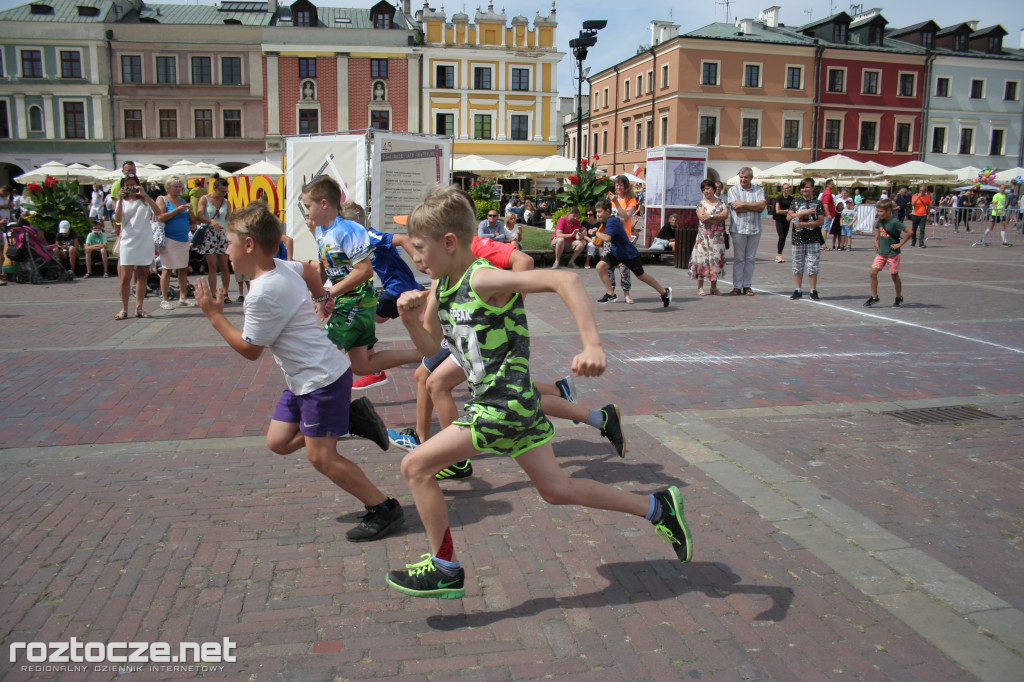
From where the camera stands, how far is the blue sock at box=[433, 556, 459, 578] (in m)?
3.13

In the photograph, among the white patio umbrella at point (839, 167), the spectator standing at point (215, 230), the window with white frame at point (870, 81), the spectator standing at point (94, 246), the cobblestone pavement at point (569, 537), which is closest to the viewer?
the cobblestone pavement at point (569, 537)

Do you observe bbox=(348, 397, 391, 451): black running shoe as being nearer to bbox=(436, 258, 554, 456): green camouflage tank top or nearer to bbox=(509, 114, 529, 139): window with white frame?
bbox=(436, 258, 554, 456): green camouflage tank top

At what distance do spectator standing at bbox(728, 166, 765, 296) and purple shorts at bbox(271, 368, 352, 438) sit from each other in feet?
33.6

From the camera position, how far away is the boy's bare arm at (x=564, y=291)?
2738 millimetres

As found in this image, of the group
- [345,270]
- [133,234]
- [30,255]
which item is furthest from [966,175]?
[345,270]

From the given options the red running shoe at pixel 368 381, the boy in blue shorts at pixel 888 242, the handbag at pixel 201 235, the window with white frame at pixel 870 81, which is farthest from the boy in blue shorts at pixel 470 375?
the window with white frame at pixel 870 81

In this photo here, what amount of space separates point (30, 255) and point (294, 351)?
1409cm

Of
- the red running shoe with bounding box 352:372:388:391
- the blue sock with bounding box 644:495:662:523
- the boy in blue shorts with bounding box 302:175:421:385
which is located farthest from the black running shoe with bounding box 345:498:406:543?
the red running shoe with bounding box 352:372:388:391

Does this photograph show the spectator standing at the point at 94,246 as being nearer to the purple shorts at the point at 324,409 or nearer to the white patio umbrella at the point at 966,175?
the purple shorts at the point at 324,409

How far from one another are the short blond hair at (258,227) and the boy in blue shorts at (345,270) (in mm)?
1443

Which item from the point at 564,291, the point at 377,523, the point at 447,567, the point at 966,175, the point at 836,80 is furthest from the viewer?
the point at 836,80

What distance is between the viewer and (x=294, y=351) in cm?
368

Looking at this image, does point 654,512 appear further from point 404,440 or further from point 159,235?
point 159,235

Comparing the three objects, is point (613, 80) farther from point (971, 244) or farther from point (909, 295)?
point (909, 295)
